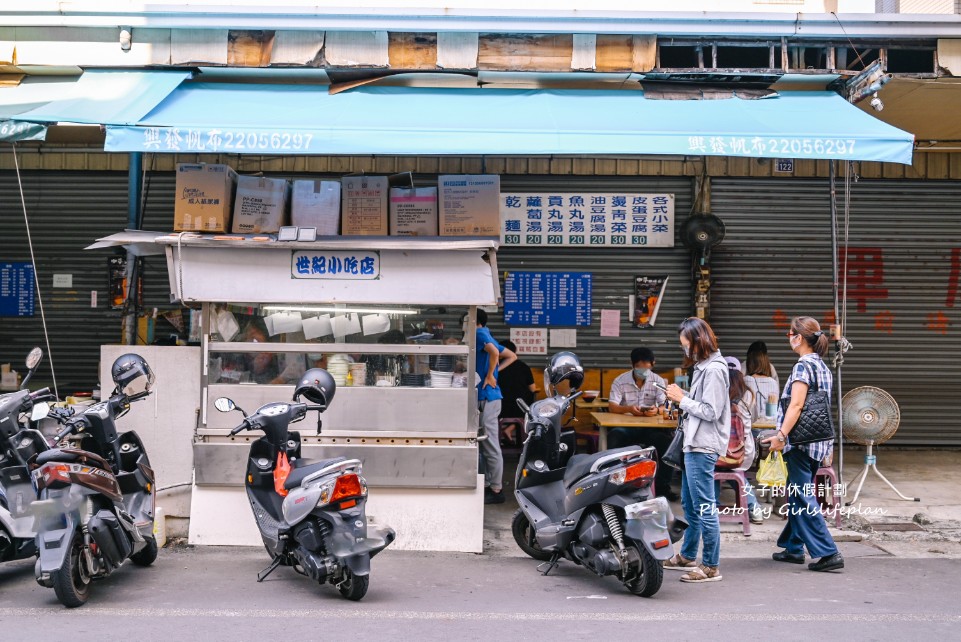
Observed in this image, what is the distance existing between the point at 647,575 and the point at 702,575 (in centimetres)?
68

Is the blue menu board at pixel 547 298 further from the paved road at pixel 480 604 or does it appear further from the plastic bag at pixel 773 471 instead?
the paved road at pixel 480 604

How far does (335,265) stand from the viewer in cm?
702

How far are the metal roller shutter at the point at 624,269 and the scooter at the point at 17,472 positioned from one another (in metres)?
6.13

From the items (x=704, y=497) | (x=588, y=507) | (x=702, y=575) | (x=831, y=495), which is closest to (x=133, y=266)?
(x=588, y=507)

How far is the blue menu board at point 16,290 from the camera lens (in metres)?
11.0

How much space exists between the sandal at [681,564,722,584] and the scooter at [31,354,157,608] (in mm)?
3767

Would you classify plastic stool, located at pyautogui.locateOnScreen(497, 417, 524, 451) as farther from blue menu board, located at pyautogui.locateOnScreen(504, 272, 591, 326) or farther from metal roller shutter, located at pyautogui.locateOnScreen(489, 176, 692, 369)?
blue menu board, located at pyautogui.locateOnScreen(504, 272, 591, 326)

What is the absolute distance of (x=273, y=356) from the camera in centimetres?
705

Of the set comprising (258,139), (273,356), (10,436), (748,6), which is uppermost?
(748,6)

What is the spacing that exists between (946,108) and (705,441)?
18.1 feet

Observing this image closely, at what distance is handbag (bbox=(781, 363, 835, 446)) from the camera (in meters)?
6.29

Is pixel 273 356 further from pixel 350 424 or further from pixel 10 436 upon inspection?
pixel 10 436

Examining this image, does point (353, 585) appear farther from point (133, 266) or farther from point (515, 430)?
point (515, 430)

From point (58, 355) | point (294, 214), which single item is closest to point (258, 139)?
point (294, 214)
